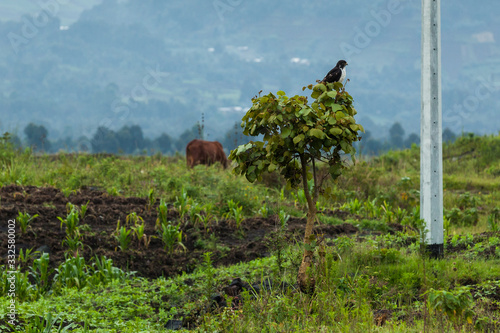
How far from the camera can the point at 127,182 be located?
41.4 ft

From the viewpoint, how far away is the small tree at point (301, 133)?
506 cm

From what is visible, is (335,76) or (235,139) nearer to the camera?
(335,76)

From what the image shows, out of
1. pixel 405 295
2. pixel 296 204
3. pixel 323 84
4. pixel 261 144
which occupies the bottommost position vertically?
pixel 405 295

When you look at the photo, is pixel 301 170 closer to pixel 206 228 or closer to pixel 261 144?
pixel 261 144

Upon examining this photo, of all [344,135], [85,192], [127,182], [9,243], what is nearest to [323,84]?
[344,135]

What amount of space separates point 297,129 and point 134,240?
165 inches

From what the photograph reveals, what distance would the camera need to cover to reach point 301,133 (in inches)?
201

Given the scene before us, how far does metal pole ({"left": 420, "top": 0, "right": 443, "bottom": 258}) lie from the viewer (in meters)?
6.75

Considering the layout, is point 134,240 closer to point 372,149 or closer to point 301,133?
point 301,133

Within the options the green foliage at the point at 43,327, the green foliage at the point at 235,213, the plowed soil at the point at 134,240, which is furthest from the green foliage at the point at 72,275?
the green foliage at the point at 235,213

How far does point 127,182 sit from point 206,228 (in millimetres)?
4444

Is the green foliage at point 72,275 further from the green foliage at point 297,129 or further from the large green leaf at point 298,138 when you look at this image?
the large green leaf at point 298,138

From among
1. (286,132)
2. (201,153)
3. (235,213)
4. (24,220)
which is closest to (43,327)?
(286,132)

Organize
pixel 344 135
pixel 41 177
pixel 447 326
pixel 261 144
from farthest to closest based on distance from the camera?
1. pixel 41 177
2. pixel 261 144
3. pixel 344 135
4. pixel 447 326
